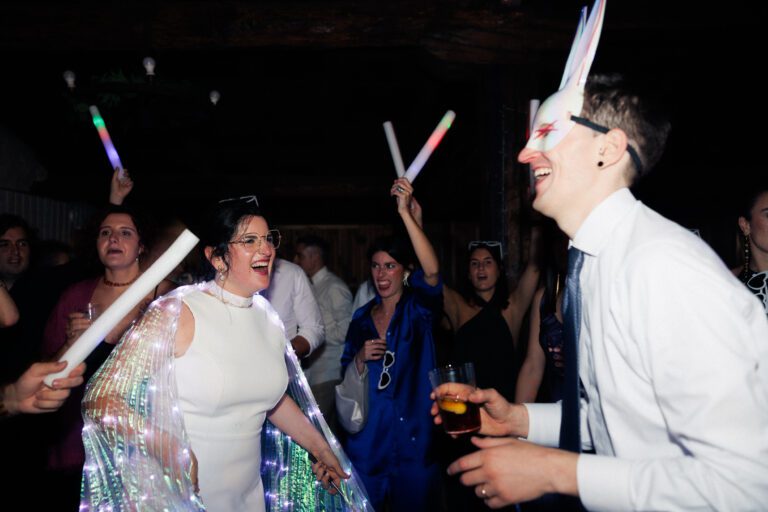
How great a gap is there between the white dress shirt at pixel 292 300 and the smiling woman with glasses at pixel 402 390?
803 millimetres

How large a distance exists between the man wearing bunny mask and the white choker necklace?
3.57 feet

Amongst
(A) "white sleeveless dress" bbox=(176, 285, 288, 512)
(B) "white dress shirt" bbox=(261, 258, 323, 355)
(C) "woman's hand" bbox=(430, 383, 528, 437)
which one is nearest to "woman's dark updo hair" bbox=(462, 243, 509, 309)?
(B) "white dress shirt" bbox=(261, 258, 323, 355)

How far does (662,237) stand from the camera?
1.05 m

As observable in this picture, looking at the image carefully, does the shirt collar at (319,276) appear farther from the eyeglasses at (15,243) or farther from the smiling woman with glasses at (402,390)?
the eyeglasses at (15,243)

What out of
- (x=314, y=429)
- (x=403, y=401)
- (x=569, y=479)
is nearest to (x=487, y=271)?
(x=403, y=401)

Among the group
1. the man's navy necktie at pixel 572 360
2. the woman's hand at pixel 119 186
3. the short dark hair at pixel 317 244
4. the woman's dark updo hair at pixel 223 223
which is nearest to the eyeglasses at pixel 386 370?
the woman's dark updo hair at pixel 223 223

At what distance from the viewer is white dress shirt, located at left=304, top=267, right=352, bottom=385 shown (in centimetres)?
476

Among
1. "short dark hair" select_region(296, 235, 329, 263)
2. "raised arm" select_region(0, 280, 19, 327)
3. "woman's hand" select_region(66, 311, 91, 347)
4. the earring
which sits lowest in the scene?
"woman's hand" select_region(66, 311, 91, 347)

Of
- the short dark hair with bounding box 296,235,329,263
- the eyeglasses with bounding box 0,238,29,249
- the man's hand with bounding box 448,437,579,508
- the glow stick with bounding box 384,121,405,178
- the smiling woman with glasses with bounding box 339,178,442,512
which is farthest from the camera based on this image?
the short dark hair with bounding box 296,235,329,263

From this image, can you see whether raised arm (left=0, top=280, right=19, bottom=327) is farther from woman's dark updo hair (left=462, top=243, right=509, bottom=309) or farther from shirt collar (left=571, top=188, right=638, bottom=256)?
woman's dark updo hair (left=462, top=243, right=509, bottom=309)

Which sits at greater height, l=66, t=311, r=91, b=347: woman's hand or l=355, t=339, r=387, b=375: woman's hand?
l=66, t=311, r=91, b=347: woman's hand

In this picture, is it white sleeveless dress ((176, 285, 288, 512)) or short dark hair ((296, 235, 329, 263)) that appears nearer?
white sleeveless dress ((176, 285, 288, 512))

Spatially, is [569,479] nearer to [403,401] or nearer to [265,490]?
[265,490]

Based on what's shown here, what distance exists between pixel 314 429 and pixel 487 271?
1803 millimetres
